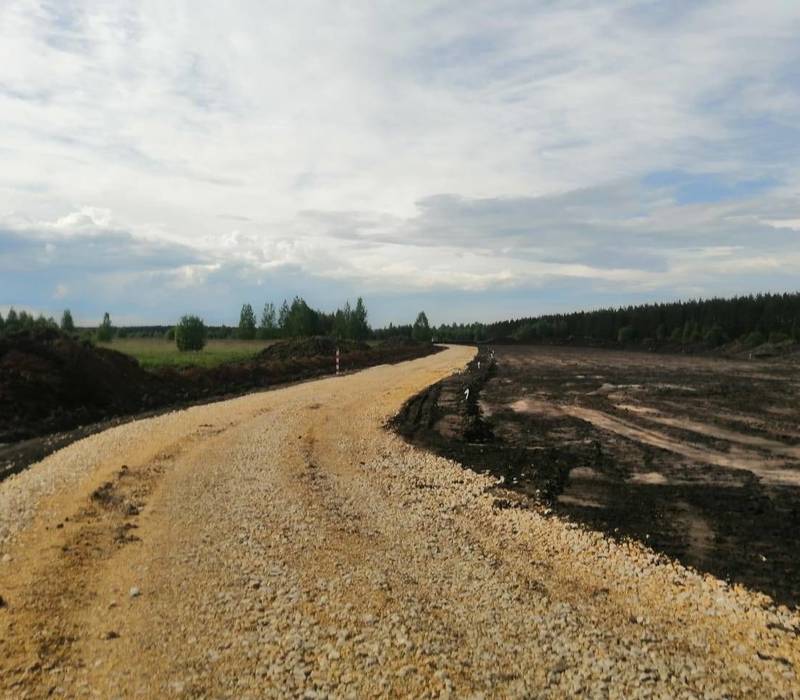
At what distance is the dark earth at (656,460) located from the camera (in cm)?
859

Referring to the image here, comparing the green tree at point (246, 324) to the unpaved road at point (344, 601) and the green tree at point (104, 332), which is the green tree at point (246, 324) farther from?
the unpaved road at point (344, 601)

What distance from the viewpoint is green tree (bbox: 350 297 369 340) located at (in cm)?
10919

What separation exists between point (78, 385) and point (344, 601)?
1981cm

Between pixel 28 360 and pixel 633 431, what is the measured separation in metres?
20.1

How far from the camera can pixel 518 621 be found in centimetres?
618

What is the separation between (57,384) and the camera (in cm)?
2216

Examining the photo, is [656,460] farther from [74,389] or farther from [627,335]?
[627,335]

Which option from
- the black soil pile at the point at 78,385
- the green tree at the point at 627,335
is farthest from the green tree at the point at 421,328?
the black soil pile at the point at 78,385

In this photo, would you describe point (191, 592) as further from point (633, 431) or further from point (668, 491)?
point (633, 431)

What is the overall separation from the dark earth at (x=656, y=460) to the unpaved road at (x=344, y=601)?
83 centimetres

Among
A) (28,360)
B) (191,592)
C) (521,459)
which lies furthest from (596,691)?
(28,360)

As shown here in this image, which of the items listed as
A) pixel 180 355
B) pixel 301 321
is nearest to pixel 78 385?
pixel 180 355

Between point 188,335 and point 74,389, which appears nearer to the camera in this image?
point 74,389

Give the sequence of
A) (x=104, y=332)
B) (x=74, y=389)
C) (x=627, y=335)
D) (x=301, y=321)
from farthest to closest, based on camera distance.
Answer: (x=627, y=335) < (x=301, y=321) < (x=104, y=332) < (x=74, y=389)
